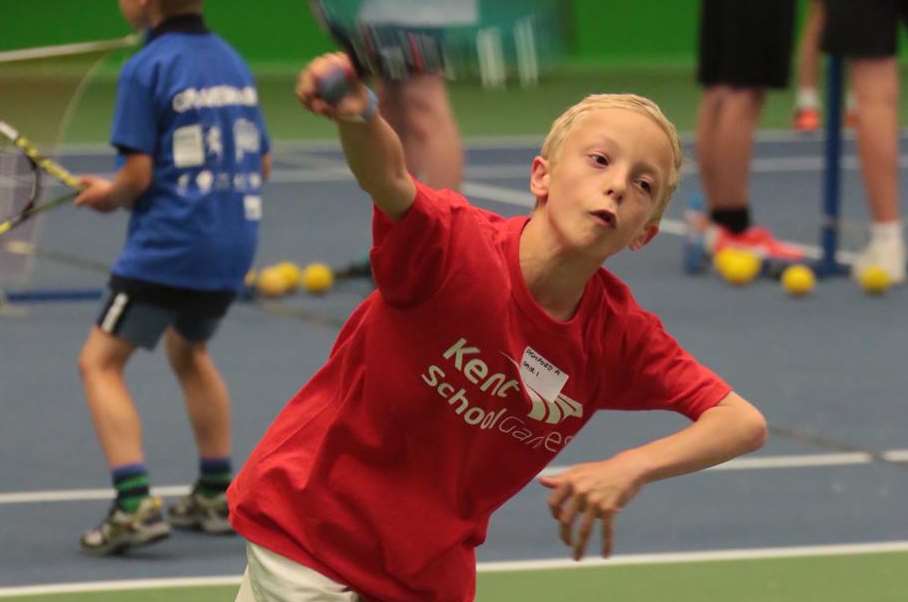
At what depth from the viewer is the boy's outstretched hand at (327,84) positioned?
1.94 metres

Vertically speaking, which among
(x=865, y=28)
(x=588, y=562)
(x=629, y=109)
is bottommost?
(x=588, y=562)

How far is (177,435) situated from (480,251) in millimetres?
2714

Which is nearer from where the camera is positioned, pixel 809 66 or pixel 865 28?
pixel 865 28

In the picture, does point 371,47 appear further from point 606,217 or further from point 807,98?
point 807,98

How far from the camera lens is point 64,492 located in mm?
4453

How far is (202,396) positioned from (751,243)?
11.4 feet

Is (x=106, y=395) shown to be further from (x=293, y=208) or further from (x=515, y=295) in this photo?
(x=293, y=208)

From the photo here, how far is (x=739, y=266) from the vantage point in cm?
706

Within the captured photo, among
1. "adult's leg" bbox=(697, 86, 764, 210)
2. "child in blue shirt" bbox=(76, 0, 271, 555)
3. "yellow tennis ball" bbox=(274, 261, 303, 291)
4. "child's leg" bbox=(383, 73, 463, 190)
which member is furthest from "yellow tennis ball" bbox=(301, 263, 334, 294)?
"child in blue shirt" bbox=(76, 0, 271, 555)

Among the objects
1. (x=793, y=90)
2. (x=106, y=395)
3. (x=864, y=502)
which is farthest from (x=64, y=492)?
(x=793, y=90)

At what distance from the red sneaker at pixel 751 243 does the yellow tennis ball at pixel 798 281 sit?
27cm

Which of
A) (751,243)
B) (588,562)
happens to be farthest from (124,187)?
(751,243)

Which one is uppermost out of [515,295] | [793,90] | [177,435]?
[515,295]

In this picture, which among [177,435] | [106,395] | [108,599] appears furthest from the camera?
[177,435]
